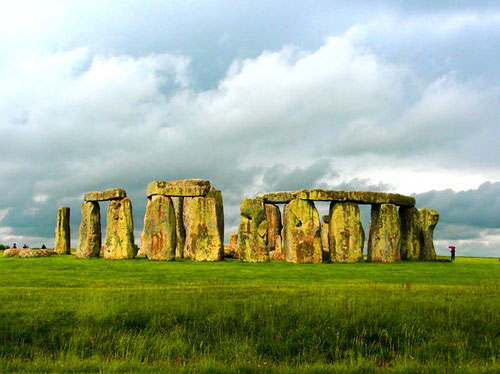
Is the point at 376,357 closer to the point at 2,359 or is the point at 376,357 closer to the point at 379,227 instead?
the point at 2,359

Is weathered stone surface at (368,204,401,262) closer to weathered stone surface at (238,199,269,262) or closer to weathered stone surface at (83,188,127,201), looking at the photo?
weathered stone surface at (238,199,269,262)

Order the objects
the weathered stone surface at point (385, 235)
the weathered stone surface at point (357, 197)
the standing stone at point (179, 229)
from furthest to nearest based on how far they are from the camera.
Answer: the standing stone at point (179, 229), the weathered stone surface at point (385, 235), the weathered stone surface at point (357, 197)

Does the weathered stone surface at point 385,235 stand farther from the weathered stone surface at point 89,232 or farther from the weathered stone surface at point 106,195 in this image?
the weathered stone surface at point 89,232

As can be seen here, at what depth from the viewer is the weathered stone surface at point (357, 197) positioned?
2442 centimetres

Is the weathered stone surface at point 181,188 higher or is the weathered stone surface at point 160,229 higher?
the weathered stone surface at point 181,188

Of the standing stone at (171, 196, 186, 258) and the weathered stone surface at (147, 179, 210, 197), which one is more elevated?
the weathered stone surface at (147, 179, 210, 197)

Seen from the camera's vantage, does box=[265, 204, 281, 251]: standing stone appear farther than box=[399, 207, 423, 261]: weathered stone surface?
Yes

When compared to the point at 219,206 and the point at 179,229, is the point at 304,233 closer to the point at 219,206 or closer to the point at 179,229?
the point at 219,206

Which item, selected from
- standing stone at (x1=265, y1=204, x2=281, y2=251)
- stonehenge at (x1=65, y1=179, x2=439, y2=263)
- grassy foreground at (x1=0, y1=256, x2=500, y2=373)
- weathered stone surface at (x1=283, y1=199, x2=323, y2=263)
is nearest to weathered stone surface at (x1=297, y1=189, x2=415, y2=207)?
stonehenge at (x1=65, y1=179, x2=439, y2=263)

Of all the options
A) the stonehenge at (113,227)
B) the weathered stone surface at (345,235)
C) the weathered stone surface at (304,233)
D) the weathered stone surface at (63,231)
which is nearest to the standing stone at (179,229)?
the stonehenge at (113,227)

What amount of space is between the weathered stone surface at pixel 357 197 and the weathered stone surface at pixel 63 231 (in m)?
14.5

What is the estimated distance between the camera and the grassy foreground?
29.6 ft

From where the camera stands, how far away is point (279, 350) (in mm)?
9656

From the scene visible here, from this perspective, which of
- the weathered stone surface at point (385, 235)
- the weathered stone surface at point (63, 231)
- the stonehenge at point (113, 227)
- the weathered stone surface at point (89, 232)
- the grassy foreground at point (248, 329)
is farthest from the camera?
the weathered stone surface at point (63, 231)
